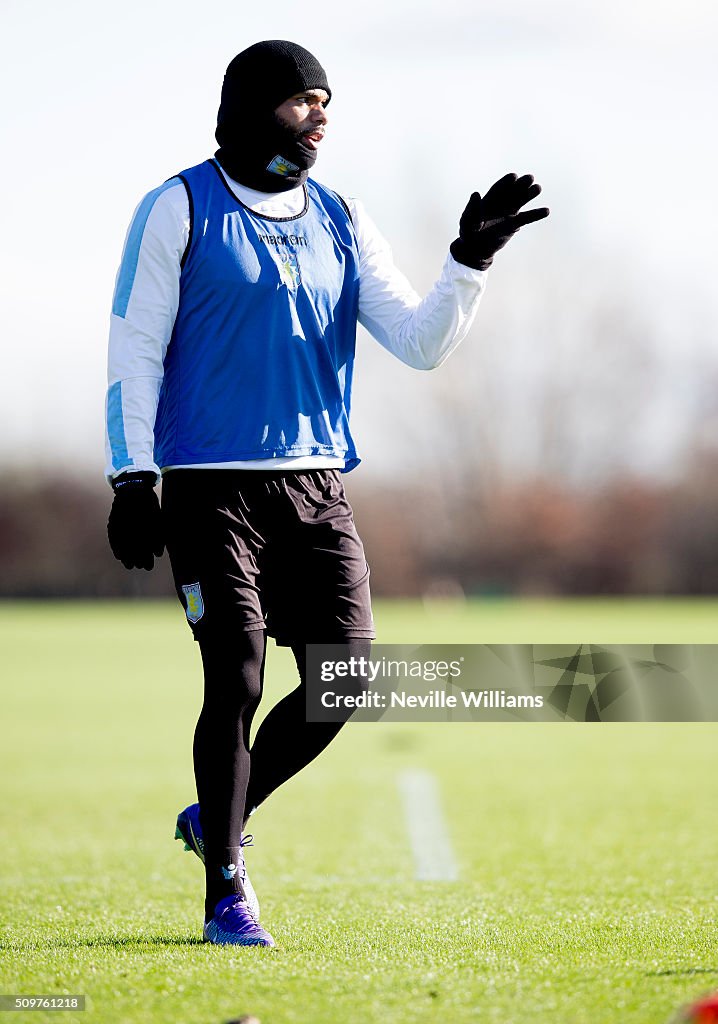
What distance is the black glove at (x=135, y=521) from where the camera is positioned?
363 cm

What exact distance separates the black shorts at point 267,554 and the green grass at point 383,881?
33.1 inches

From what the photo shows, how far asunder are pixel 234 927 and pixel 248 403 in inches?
53.5

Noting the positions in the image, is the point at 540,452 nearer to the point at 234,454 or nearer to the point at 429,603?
the point at 429,603

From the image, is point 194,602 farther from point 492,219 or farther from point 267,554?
point 492,219

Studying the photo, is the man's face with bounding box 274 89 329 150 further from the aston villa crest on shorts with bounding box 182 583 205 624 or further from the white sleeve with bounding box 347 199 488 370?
the aston villa crest on shorts with bounding box 182 583 205 624

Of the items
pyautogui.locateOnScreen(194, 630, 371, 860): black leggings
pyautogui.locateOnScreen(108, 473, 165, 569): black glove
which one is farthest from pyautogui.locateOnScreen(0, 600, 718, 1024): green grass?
pyautogui.locateOnScreen(108, 473, 165, 569): black glove

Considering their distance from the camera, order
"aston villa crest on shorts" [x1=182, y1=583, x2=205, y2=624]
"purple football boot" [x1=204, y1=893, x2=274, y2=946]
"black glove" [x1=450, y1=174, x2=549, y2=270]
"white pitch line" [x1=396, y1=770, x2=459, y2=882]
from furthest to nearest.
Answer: "white pitch line" [x1=396, y1=770, x2=459, y2=882]
"black glove" [x1=450, y1=174, x2=549, y2=270]
"aston villa crest on shorts" [x1=182, y1=583, x2=205, y2=624]
"purple football boot" [x1=204, y1=893, x2=274, y2=946]

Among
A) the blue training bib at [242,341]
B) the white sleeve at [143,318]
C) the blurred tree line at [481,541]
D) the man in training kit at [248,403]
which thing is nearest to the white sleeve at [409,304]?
the man in training kit at [248,403]

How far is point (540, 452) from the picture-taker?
194ft

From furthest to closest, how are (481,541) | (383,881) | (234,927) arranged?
(481,541) → (383,881) → (234,927)

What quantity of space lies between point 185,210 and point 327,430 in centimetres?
71

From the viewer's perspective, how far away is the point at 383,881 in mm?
5504

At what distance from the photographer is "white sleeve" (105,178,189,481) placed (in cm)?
368

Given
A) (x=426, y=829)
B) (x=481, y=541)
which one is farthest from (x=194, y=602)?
(x=481, y=541)
